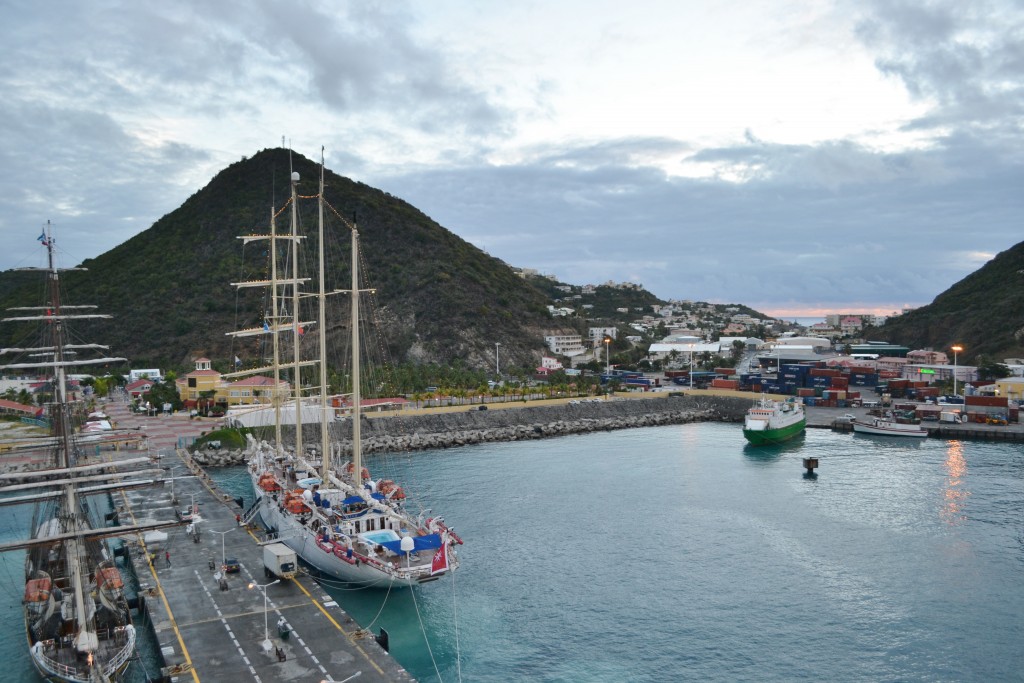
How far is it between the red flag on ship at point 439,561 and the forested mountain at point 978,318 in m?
124

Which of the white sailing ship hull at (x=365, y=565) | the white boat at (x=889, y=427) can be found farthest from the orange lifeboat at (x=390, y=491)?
the white boat at (x=889, y=427)

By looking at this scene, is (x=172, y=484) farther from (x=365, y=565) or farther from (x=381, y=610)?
(x=381, y=610)

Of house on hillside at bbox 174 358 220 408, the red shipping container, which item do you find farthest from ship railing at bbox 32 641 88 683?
the red shipping container

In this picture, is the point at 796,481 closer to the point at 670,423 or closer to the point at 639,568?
the point at 639,568

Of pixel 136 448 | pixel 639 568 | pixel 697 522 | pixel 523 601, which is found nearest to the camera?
pixel 523 601

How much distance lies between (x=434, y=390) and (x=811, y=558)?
59.8m

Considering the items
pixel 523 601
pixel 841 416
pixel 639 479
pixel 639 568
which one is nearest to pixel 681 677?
pixel 523 601

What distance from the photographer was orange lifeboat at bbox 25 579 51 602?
88.0 ft

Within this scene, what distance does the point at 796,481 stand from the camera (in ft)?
186

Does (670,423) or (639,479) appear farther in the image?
(670,423)

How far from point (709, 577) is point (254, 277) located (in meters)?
121

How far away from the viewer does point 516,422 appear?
8075 cm

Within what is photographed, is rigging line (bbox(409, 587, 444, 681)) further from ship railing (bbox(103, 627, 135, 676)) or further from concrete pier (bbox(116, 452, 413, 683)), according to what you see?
ship railing (bbox(103, 627, 135, 676))

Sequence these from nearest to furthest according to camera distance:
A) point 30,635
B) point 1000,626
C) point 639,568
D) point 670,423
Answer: point 30,635, point 1000,626, point 639,568, point 670,423
